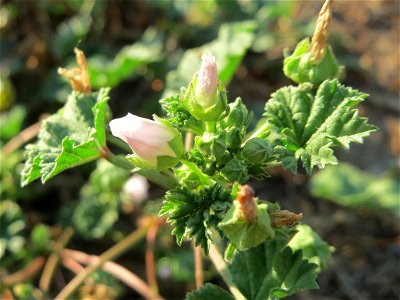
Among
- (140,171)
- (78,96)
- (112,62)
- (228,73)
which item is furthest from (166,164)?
(112,62)

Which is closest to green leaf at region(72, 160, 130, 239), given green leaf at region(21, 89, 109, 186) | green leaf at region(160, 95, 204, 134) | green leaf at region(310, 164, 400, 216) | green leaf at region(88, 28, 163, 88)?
green leaf at region(88, 28, 163, 88)

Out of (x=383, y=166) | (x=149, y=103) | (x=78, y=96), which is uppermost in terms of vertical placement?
(x=78, y=96)

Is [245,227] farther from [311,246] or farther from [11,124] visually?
[11,124]

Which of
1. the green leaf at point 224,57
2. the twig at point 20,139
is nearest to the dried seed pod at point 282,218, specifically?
the green leaf at point 224,57

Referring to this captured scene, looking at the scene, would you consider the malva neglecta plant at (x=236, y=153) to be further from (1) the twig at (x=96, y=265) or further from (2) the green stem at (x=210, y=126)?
(1) the twig at (x=96, y=265)

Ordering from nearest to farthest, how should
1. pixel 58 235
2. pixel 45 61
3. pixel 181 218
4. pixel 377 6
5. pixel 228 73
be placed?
pixel 181 218 → pixel 228 73 → pixel 58 235 → pixel 45 61 → pixel 377 6

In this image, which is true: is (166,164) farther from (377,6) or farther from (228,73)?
(377,6)

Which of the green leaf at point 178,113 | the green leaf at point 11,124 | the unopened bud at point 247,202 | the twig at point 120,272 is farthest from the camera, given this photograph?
the green leaf at point 11,124
